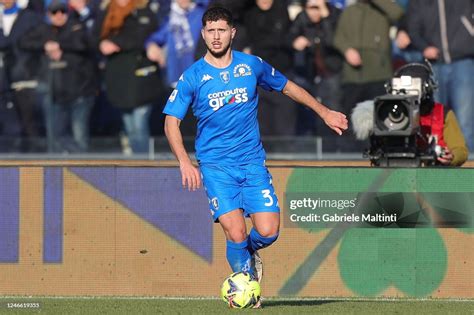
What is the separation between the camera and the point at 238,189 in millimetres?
10234

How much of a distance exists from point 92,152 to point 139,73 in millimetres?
1132

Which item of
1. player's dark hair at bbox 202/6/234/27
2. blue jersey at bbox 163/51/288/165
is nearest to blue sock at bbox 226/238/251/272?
blue jersey at bbox 163/51/288/165

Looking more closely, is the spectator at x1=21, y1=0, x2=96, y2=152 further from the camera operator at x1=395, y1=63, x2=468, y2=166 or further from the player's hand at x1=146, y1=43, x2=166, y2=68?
the camera operator at x1=395, y1=63, x2=468, y2=166

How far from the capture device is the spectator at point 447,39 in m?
16.2

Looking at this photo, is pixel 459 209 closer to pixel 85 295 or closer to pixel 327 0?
pixel 85 295

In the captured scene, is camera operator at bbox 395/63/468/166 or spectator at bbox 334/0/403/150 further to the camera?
spectator at bbox 334/0/403/150

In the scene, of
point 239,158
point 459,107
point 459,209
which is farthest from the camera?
point 459,107

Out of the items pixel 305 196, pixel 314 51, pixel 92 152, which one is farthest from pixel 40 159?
pixel 305 196

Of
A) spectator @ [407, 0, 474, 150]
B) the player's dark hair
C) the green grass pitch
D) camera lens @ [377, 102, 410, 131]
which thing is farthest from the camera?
spectator @ [407, 0, 474, 150]

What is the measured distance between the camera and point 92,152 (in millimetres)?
16672

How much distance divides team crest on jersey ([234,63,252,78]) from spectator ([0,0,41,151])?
7.05 metres

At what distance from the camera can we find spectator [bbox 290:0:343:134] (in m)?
16.4

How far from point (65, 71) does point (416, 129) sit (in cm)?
597

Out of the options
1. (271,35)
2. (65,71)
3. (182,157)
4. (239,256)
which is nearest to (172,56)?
(271,35)
